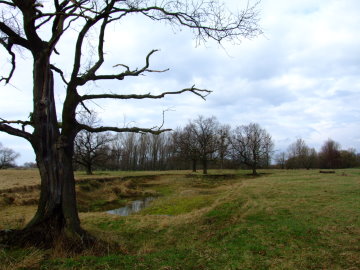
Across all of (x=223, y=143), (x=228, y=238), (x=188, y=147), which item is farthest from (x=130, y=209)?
(x=223, y=143)

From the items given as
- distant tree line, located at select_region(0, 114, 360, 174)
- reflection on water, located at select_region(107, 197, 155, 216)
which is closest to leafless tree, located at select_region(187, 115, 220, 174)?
distant tree line, located at select_region(0, 114, 360, 174)

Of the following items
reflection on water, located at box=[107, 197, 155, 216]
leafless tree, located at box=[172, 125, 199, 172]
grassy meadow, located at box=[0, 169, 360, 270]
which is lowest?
reflection on water, located at box=[107, 197, 155, 216]

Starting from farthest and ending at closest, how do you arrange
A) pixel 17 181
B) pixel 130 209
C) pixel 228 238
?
pixel 17 181, pixel 130 209, pixel 228 238

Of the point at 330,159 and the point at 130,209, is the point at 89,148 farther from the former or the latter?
the point at 330,159

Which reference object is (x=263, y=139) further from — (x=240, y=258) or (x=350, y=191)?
(x=240, y=258)

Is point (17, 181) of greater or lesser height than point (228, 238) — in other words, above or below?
above

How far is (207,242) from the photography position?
752cm

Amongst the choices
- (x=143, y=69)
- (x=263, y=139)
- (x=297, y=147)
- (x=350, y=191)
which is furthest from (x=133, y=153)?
(x=143, y=69)

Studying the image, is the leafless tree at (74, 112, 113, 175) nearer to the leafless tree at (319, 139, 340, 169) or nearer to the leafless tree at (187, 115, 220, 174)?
the leafless tree at (187, 115, 220, 174)

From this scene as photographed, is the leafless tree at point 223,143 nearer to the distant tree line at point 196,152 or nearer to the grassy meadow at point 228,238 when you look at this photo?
the distant tree line at point 196,152

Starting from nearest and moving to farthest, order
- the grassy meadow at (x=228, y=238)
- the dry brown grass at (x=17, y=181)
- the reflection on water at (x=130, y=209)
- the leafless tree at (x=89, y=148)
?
the grassy meadow at (x=228, y=238) < the reflection on water at (x=130, y=209) < the dry brown grass at (x=17, y=181) < the leafless tree at (x=89, y=148)

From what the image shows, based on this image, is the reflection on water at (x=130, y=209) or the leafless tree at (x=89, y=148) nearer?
the reflection on water at (x=130, y=209)

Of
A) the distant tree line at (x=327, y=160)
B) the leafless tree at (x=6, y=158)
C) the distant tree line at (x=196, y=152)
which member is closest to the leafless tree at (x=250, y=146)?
the distant tree line at (x=196, y=152)

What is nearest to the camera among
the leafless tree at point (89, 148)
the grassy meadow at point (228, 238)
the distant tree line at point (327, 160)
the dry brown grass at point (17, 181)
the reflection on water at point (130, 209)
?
the grassy meadow at point (228, 238)
